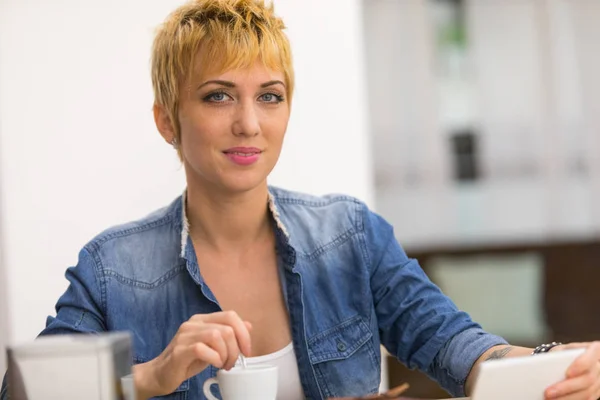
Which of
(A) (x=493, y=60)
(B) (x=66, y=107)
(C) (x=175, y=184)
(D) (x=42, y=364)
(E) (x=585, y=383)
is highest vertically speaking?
(A) (x=493, y=60)

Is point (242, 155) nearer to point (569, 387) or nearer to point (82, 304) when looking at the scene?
point (82, 304)

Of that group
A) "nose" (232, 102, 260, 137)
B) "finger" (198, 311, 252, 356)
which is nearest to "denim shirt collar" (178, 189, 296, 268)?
"nose" (232, 102, 260, 137)

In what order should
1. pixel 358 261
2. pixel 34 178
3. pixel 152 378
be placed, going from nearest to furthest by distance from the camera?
pixel 152 378 < pixel 358 261 < pixel 34 178

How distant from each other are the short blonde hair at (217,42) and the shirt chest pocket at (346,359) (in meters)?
0.47

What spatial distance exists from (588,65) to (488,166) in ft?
2.45

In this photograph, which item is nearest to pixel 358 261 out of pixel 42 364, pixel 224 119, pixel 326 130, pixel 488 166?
pixel 224 119

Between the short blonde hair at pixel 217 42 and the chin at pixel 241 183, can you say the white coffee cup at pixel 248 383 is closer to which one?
the chin at pixel 241 183

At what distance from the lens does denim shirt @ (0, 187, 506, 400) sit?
1.58 m

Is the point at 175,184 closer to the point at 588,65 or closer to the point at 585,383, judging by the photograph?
the point at 585,383

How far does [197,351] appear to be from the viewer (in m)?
1.17

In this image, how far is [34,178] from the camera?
2045 millimetres

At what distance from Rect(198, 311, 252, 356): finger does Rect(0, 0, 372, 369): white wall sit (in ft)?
3.18

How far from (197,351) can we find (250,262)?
1.80 feet

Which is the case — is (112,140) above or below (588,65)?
below
